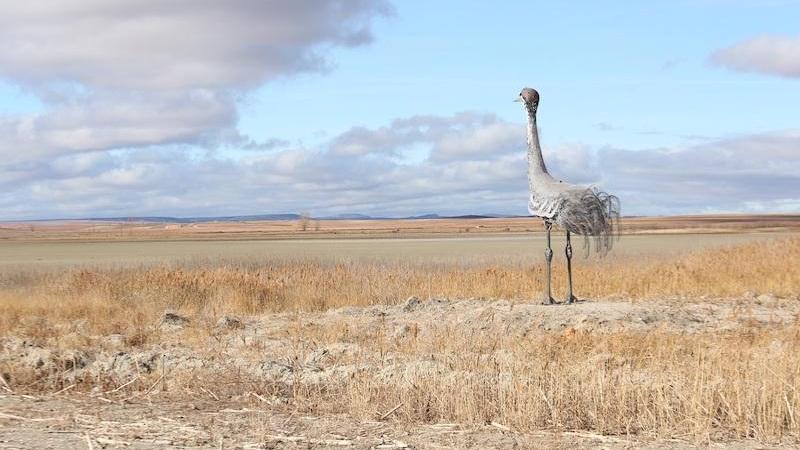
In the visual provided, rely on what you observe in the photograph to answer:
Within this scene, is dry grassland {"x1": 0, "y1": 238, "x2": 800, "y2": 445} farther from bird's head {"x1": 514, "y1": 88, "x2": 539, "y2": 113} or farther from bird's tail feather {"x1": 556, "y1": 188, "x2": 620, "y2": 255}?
bird's head {"x1": 514, "y1": 88, "x2": 539, "y2": 113}

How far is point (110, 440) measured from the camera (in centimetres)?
779

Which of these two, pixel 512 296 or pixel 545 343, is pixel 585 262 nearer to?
pixel 512 296

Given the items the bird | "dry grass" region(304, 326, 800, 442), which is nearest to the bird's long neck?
the bird

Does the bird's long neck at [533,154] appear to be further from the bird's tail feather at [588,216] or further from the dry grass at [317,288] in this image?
the dry grass at [317,288]

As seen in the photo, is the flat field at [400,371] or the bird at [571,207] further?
the bird at [571,207]

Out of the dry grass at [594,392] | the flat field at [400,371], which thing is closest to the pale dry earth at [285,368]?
the flat field at [400,371]

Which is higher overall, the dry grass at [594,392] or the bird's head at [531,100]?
the bird's head at [531,100]

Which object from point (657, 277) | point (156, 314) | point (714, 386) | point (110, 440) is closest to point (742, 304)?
point (657, 277)

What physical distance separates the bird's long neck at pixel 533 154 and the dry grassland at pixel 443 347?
263cm

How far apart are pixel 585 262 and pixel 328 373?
72.6 feet

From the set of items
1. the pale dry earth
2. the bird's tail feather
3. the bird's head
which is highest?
the bird's head

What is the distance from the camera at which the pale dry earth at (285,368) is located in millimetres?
7766

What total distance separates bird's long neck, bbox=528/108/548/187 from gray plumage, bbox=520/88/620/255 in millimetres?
20

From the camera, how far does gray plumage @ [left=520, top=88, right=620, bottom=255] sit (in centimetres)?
1599
